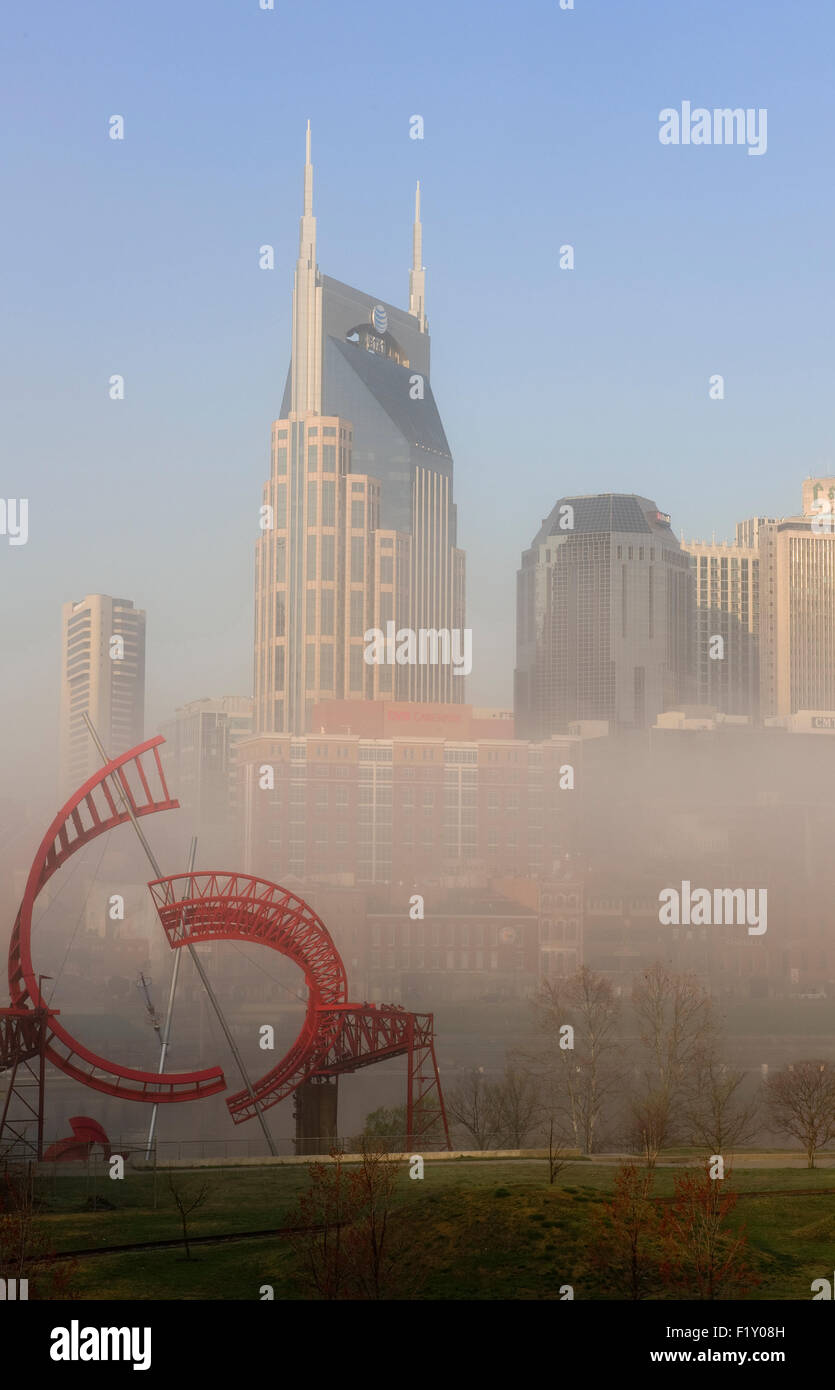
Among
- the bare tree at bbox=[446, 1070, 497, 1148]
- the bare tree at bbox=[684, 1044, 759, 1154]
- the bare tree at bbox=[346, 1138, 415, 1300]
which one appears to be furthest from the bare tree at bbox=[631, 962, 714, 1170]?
the bare tree at bbox=[346, 1138, 415, 1300]

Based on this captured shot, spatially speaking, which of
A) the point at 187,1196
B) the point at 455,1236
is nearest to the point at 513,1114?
the point at 187,1196

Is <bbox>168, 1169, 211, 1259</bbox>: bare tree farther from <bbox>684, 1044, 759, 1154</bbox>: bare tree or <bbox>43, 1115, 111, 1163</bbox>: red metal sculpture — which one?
<bbox>684, 1044, 759, 1154</bbox>: bare tree

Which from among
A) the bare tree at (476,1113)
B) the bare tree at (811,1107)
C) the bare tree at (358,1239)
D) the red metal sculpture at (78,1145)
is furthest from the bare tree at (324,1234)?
the bare tree at (476,1113)

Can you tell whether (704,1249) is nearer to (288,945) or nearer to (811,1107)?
(811,1107)

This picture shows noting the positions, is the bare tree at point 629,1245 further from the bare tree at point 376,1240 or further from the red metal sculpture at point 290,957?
the red metal sculpture at point 290,957

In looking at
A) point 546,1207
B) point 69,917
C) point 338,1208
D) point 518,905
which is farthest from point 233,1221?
point 69,917
